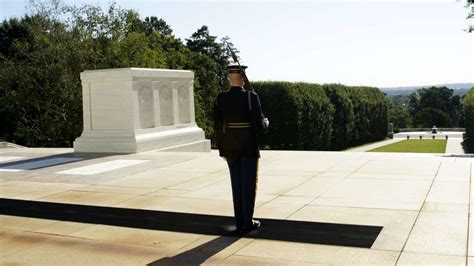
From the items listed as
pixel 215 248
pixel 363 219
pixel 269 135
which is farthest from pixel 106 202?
pixel 269 135

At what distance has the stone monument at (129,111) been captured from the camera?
458 inches

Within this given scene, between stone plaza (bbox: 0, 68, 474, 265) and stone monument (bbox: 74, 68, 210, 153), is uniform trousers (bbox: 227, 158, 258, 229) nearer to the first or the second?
stone plaza (bbox: 0, 68, 474, 265)

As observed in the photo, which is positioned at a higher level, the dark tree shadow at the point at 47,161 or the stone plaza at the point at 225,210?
the dark tree shadow at the point at 47,161

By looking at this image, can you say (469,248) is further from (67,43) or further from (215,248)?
(67,43)

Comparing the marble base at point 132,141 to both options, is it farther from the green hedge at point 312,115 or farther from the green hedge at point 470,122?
the green hedge at point 470,122

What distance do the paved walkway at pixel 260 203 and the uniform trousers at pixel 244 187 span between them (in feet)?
0.96

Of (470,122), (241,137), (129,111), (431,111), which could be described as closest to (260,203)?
(241,137)

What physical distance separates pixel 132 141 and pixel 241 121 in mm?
7093

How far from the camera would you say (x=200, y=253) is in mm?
4203

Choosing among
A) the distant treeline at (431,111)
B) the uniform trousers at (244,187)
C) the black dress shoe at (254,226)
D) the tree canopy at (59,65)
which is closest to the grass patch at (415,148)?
the tree canopy at (59,65)

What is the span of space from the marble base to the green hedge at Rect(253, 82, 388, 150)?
54.2 ft

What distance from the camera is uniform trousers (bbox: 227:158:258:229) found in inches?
187

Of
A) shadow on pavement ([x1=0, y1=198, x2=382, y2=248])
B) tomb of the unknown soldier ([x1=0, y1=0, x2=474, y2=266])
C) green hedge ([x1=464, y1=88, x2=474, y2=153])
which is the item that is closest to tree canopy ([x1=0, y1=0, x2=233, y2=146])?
tomb of the unknown soldier ([x1=0, y1=0, x2=474, y2=266])

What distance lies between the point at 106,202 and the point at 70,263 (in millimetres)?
2267
